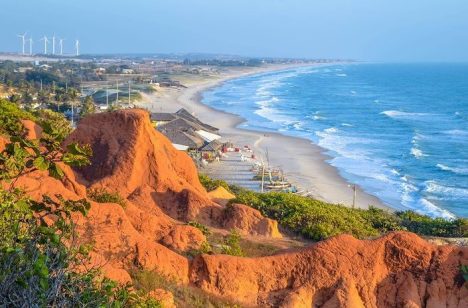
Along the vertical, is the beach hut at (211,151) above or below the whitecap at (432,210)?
above

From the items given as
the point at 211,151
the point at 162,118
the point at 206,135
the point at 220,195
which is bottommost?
the point at 211,151

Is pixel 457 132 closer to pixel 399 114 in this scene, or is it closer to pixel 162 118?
pixel 399 114

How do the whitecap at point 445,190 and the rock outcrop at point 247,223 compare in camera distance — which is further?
the whitecap at point 445,190

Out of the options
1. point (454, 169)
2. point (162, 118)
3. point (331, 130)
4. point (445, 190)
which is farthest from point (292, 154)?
point (331, 130)

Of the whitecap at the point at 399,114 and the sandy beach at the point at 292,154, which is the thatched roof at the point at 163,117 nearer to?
the sandy beach at the point at 292,154

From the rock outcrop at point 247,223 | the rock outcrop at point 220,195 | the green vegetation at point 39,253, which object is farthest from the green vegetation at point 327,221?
the green vegetation at point 39,253

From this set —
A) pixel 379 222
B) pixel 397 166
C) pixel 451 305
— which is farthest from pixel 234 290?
pixel 397 166

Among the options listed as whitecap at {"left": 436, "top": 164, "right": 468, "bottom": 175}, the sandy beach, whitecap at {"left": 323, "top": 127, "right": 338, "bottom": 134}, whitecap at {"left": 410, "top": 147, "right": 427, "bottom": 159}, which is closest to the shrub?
the sandy beach

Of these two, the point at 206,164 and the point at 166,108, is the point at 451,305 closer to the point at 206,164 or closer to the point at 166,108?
the point at 206,164
